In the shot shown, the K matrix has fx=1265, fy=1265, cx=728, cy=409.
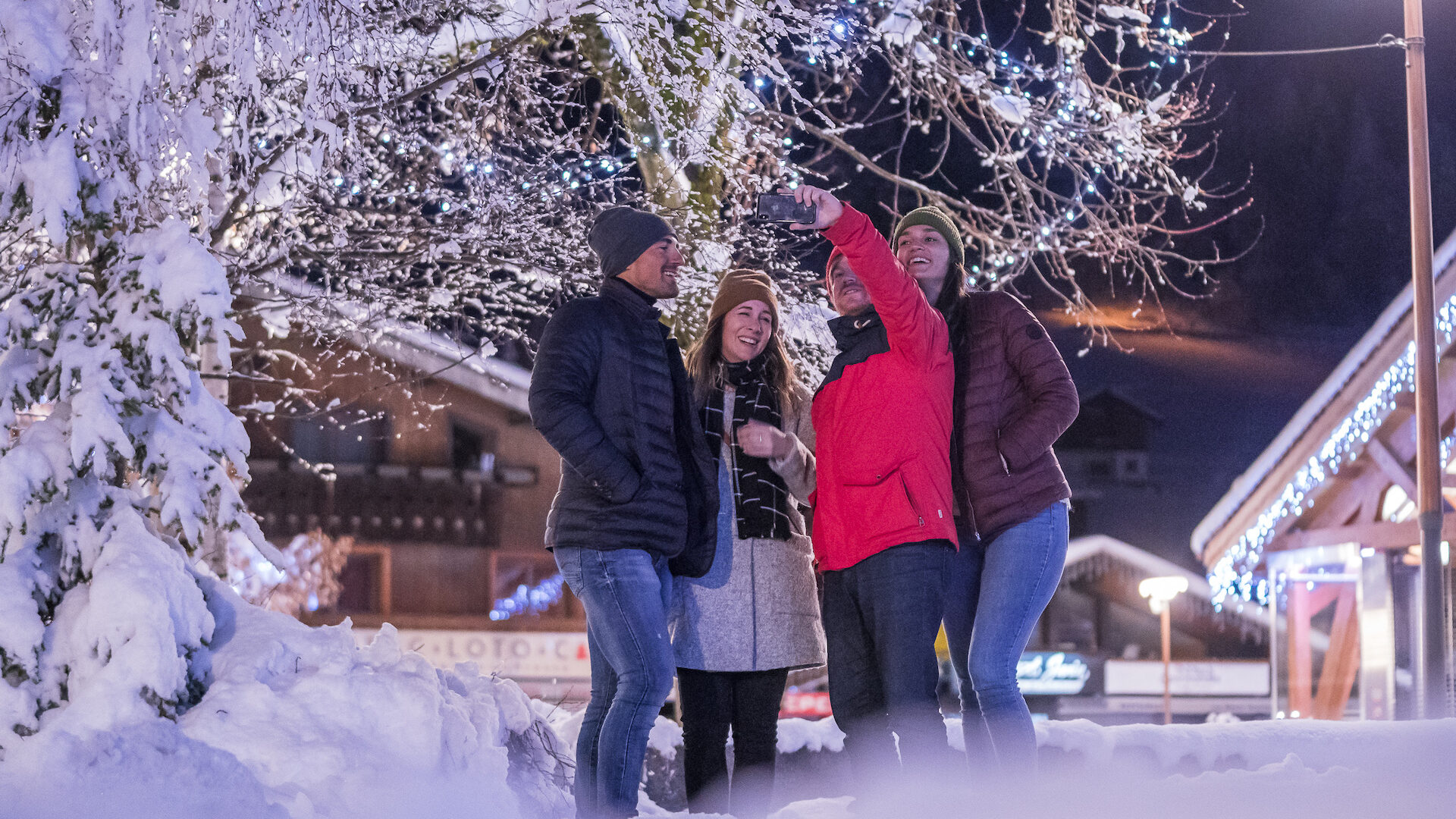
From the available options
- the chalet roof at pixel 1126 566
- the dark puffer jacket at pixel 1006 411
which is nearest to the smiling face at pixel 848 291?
the dark puffer jacket at pixel 1006 411

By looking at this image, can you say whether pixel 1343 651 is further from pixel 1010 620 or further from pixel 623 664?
pixel 623 664

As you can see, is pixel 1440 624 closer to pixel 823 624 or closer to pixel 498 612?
pixel 823 624

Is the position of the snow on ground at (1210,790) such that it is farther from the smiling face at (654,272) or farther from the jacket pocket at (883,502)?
the smiling face at (654,272)

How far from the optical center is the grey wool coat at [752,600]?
13.0 feet

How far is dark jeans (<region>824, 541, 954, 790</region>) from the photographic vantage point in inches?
140

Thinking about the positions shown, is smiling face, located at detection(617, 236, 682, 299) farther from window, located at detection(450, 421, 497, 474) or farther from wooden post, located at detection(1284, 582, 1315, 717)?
window, located at detection(450, 421, 497, 474)

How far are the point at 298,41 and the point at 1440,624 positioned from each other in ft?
37.2

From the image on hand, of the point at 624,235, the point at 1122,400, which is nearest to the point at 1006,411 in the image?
the point at 624,235

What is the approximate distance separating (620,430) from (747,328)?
2.25 feet

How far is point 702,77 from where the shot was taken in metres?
6.72

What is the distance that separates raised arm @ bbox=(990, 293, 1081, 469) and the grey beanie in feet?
3.56

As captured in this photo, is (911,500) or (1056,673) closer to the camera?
(911,500)

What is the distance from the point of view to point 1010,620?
360 centimetres

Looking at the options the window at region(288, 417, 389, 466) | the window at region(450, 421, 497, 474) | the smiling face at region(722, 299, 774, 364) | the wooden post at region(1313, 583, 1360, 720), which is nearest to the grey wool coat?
the smiling face at region(722, 299, 774, 364)
